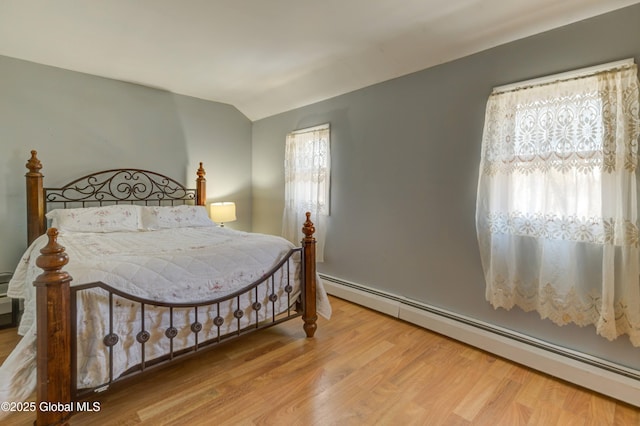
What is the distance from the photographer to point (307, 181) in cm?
367

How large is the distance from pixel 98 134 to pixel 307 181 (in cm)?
233

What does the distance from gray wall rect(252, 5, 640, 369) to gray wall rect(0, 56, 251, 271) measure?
5.04 ft

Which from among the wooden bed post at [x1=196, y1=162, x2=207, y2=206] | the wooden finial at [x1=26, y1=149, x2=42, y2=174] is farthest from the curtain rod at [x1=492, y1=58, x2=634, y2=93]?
the wooden finial at [x1=26, y1=149, x2=42, y2=174]

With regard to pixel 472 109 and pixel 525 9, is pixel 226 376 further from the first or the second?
pixel 525 9

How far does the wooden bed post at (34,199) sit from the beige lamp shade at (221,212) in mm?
1628

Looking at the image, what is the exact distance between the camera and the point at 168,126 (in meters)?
3.77

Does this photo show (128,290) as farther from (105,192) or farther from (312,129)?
(312,129)

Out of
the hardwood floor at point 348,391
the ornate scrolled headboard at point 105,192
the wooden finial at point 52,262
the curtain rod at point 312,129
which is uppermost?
the curtain rod at point 312,129

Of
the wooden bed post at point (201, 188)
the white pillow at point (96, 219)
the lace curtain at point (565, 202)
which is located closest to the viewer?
the lace curtain at point (565, 202)

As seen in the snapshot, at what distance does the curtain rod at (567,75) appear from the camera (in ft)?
5.62

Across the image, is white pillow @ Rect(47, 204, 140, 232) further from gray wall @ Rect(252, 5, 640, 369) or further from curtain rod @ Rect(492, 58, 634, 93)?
curtain rod @ Rect(492, 58, 634, 93)

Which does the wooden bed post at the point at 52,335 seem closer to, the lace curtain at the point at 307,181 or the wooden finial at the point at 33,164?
the wooden finial at the point at 33,164

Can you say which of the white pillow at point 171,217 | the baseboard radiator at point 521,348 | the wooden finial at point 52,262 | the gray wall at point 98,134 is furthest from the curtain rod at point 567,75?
the gray wall at point 98,134

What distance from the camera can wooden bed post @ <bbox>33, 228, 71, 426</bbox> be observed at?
130 cm
